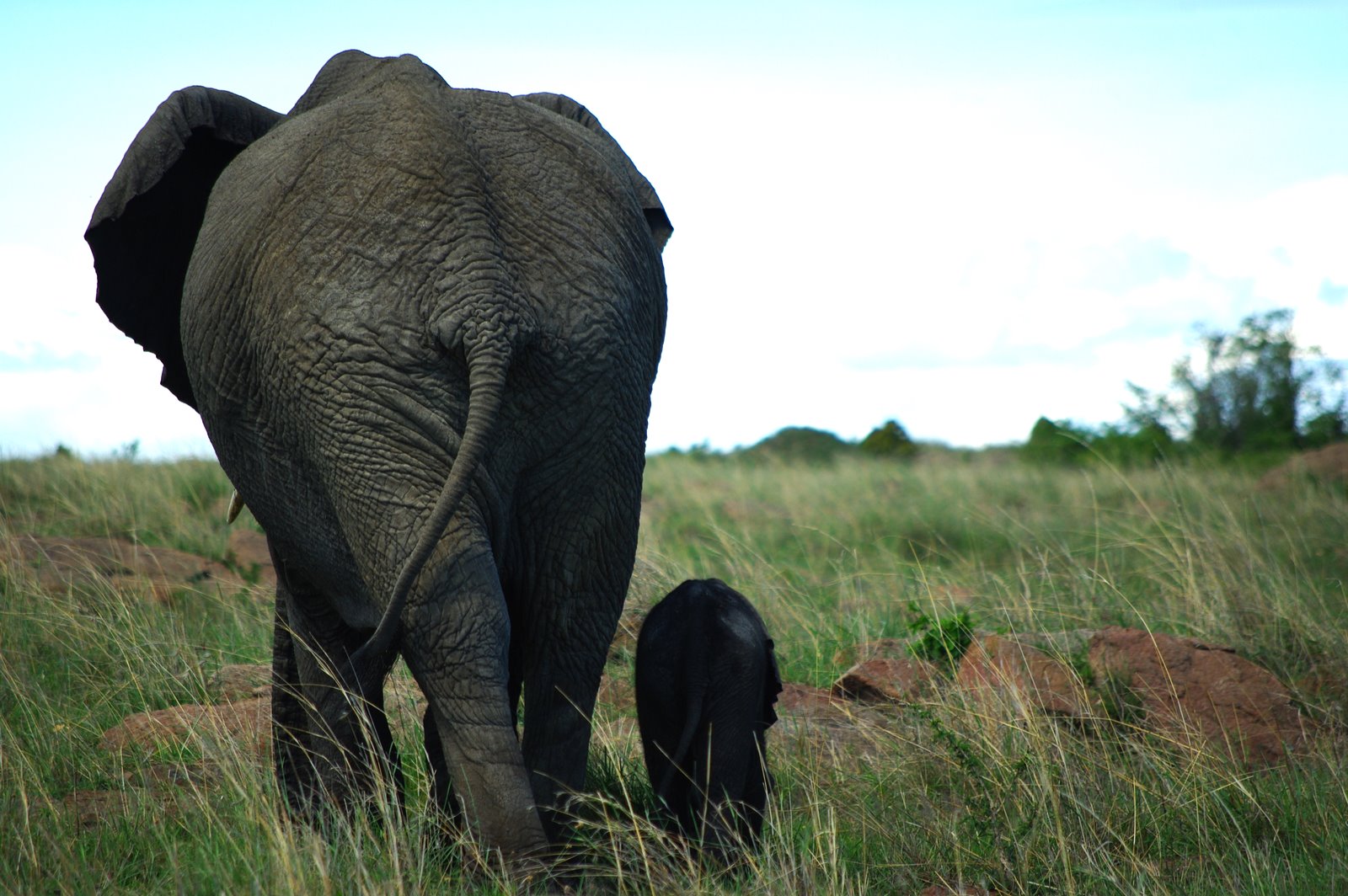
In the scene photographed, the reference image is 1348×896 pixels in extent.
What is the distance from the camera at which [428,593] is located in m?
2.76

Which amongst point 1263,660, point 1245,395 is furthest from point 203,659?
point 1245,395

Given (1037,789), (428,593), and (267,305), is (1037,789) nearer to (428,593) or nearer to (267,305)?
(428,593)

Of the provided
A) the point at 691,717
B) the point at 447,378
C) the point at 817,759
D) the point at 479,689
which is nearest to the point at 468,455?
the point at 447,378

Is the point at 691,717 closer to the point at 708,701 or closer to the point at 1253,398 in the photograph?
the point at 708,701

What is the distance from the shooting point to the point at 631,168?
11.5ft

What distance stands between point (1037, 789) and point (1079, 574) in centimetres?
351

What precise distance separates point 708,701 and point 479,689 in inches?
33.0

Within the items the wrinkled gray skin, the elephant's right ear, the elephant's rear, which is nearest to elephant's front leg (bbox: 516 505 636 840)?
the wrinkled gray skin

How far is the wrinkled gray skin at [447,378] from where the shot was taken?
2758 millimetres

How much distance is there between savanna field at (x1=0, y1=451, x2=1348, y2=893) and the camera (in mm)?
3232

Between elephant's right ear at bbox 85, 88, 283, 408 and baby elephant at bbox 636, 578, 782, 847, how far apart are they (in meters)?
1.68

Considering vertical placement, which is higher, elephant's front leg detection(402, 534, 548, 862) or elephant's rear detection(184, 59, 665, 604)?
elephant's rear detection(184, 59, 665, 604)

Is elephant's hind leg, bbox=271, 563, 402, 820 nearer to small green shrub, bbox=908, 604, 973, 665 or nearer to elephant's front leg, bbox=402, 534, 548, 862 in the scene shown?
elephant's front leg, bbox=402, 534, 548, 862

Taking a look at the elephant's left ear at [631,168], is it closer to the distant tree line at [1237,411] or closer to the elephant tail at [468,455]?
the elephant tail at [468,455]
